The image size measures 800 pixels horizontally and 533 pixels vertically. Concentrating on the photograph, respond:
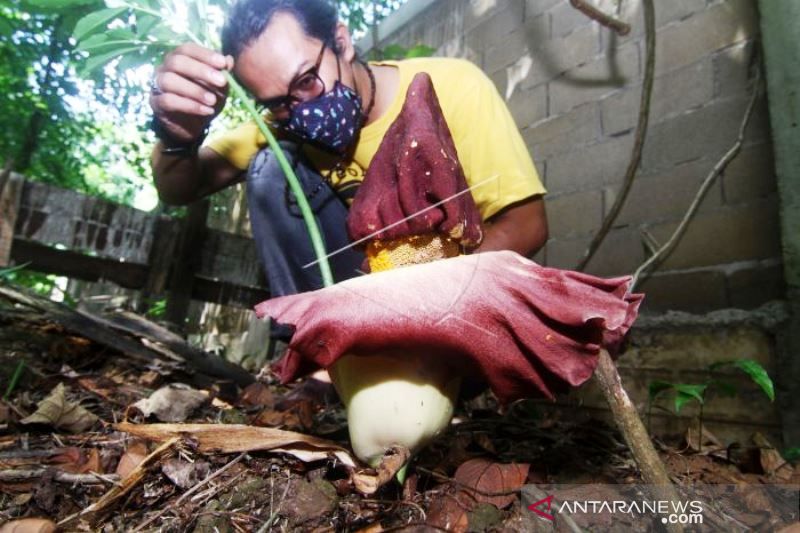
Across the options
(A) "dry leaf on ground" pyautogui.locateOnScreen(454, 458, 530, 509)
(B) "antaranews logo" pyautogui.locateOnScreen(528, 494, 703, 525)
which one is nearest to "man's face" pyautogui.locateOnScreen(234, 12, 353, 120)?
(A) "dry leaf on ground" pyautogui.locateOnScreen(454, 458, 530, 509)

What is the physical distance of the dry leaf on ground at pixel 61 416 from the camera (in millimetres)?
1038

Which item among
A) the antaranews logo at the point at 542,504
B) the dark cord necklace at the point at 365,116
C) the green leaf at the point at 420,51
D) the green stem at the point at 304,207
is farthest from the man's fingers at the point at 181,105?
the green leaf at the point at 420,51

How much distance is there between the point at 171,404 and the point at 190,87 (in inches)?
30.4

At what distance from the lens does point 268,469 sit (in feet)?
2.68

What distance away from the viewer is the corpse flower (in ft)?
1.98

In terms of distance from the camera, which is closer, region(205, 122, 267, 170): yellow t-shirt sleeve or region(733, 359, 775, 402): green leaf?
region(733, 359, 775, 402): green leaf

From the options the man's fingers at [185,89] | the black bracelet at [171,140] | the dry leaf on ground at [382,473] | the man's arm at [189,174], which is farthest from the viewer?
the man's arm at [189,174]

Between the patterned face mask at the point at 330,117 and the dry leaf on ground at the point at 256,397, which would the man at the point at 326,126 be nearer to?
the patterned face mask at the point at 330,117

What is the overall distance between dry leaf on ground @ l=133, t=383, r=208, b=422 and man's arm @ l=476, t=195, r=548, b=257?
94 cm

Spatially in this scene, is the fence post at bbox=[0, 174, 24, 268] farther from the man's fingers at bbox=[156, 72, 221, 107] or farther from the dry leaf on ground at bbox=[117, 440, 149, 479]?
the dry leaf on ground at bbox=[117, 440, 149, 479]

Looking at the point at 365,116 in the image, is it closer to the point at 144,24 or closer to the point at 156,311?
the point at 144,24

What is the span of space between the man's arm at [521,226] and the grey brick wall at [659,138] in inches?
26.0

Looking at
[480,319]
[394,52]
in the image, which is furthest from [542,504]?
[394,52]

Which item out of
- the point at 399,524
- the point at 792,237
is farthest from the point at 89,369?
the point at 792,237
